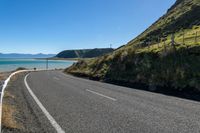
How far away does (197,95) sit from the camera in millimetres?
14062

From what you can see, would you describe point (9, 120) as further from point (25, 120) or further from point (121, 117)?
point (121, 117)

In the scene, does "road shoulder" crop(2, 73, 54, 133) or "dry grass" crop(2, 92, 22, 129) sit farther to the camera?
"dry grass" crop(2, 92, 22, 129)

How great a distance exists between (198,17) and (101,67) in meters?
27.9

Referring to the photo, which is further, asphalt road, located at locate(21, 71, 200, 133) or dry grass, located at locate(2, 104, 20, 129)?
dry grass, located at locate(2, 104, 20, 129)

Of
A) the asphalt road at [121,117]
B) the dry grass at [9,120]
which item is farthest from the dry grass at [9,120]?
the asphalt road at [121,117]

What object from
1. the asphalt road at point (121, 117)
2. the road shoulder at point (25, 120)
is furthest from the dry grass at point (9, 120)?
the asphalt road at point (121, 117)

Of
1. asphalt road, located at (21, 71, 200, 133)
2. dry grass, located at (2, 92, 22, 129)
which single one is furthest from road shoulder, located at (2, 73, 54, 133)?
asphalt road, located at (21, 71, 200, 133)

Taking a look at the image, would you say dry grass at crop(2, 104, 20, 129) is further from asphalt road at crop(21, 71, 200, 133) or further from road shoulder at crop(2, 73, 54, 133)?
asphalt road at crop(21, 71, 200, 133)

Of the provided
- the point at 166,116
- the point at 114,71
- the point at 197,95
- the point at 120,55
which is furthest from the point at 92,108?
the point at 120,55

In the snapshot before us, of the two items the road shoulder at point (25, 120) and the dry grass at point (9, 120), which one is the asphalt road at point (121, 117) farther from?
the dry grass at point (9, 120)

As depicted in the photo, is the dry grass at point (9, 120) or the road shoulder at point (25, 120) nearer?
the road shoulder at point (25, 120)

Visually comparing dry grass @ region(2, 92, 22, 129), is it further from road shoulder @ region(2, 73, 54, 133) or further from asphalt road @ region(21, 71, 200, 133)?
asphalt road @ region(21, 71, 200, 133)

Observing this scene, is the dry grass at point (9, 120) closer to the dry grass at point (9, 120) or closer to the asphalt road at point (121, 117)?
the dry grass at point (9, 120)

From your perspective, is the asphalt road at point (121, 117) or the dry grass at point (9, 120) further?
the dry grass at point (9, 120)
